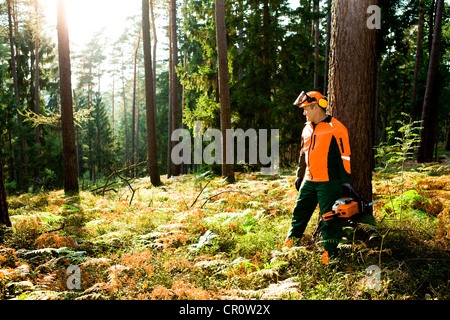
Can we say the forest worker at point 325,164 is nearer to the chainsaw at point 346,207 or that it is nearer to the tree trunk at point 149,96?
the chainsaw at point 346,207

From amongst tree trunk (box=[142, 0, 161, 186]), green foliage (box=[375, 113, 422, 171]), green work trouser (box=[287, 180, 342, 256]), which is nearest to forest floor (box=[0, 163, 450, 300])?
green work trouser (box=[287, 180, 342, 256])

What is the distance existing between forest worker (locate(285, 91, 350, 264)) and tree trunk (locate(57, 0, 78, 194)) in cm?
937

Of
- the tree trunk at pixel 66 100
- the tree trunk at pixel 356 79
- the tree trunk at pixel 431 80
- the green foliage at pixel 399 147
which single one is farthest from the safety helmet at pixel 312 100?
the tree trunk at pixel 431 80

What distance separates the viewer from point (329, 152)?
12.9 feet

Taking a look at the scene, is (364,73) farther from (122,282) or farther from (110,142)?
(110,142)

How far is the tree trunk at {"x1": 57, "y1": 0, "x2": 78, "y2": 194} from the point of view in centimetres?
1009

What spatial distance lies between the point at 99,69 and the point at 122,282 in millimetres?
54075

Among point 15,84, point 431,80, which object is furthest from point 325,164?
point 15,84

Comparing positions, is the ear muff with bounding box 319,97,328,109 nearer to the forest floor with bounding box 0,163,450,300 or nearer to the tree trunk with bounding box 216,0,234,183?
the forest floor with bounding box 0,163,450,300

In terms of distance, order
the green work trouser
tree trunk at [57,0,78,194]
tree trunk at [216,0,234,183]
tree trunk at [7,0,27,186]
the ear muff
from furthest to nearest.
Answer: tree trunk at [7,0,27,186] < tree trunk at [216,0,234,183] < tree trunk at [57,0,78,194] < the ear muff < the green work trouser

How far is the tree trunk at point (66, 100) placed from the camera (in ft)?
33.1

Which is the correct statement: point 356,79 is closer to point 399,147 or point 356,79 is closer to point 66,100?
point 399,147

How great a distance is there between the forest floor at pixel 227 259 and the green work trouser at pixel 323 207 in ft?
0.64
